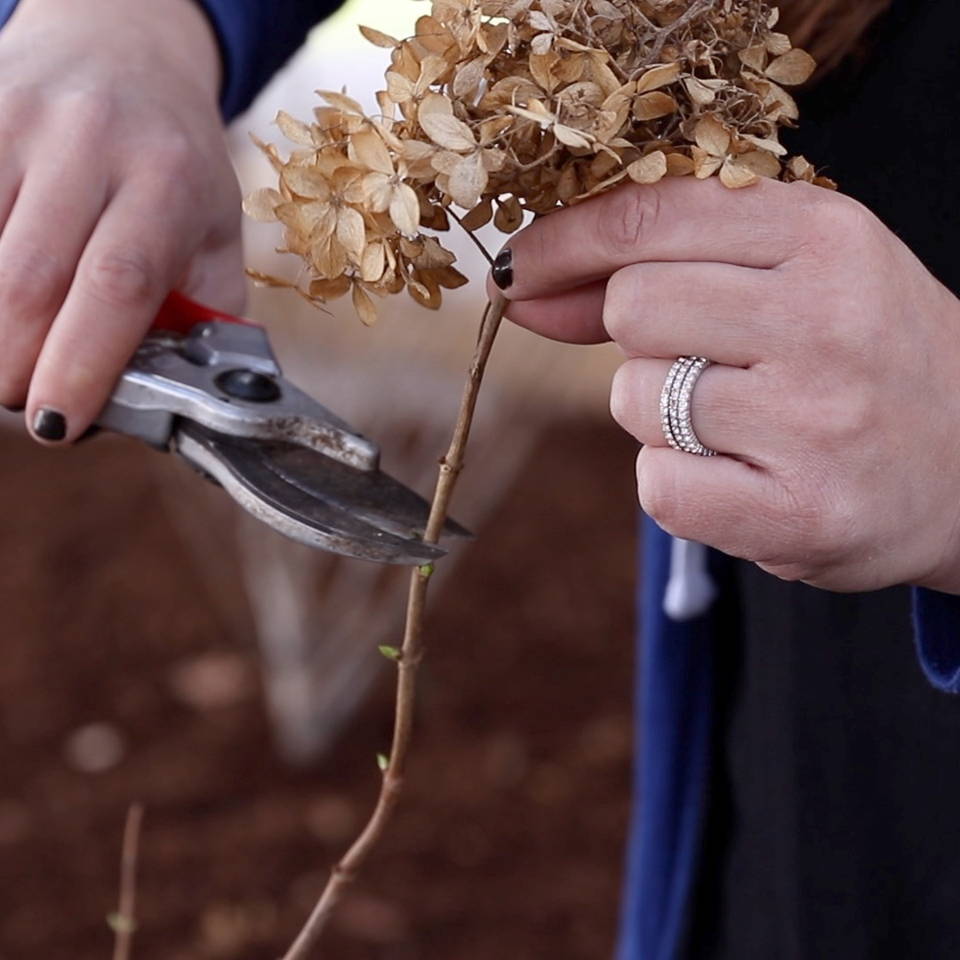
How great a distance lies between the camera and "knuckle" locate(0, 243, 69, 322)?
0.82 meters

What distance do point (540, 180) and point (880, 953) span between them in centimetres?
83

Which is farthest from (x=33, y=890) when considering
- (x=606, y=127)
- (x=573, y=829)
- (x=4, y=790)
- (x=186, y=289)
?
(x=606, y=127)

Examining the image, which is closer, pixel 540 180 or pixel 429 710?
pixel 540 180

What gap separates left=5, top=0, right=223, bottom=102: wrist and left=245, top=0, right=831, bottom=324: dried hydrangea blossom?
0.37 metres

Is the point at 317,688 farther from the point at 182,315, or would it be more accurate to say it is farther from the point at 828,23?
the point at 828,23

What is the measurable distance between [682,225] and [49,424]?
1.47ft

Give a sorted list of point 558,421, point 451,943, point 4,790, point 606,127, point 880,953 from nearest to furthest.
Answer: point 606,127 < point 880,953 < point 451,943 < point 4,790 < point 558,421

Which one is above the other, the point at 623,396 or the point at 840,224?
the point at 840,224

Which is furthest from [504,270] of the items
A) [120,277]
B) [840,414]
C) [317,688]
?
[317,688]

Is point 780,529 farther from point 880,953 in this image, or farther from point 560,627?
point 560,627

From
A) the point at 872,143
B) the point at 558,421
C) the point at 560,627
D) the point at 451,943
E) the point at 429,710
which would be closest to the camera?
the point at 872,143

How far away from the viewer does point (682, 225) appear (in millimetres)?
592

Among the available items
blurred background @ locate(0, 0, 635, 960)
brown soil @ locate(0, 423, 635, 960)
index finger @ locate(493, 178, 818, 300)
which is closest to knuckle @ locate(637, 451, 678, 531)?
→ index finger @ locate(493, 178, 818, 300)

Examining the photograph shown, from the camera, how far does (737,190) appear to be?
0.58 metres
